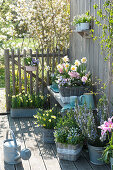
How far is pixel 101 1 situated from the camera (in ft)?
13.0

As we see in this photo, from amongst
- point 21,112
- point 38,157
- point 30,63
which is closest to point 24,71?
point 30,63

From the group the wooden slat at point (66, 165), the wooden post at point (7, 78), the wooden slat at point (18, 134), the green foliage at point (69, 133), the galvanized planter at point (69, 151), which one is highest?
the wooden post at point (7, 78)

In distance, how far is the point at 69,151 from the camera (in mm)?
3682

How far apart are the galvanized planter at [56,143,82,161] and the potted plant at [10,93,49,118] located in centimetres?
202

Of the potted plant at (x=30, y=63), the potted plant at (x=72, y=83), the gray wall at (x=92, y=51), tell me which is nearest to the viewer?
the gray wall at (x=92, y=51)

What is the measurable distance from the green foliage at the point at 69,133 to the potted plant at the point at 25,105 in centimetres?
179

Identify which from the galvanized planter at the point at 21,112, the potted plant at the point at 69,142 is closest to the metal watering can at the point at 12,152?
the potted plant at the point at 69,142

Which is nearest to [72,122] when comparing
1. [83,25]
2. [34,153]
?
[34,153]

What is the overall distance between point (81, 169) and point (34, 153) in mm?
757

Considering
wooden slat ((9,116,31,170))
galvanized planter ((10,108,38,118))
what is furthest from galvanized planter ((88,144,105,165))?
galvanized planter ((10,108,38,118))

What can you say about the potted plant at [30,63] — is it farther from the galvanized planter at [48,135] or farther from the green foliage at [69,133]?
the green foliage at [69,133]

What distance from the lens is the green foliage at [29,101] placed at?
222 inches

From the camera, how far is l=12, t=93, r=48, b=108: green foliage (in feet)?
18.5

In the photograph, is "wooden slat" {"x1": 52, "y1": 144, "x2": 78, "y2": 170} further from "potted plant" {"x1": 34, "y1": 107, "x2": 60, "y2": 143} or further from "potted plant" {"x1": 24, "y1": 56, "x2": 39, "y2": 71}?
"potted plant" {"x1": 24, "y1": 56, "x2": 39, "y2": 71}
